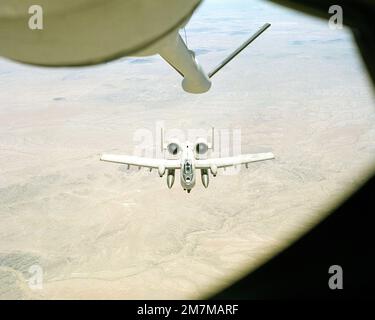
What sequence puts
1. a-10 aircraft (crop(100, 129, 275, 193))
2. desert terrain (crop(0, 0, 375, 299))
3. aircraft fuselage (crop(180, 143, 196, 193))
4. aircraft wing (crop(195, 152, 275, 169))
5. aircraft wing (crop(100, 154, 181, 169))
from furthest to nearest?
desert terrain (crop(0, 0, 375, 299)) < aircraft wing (crop(195, 152, 275, 169)) < aircraft wing (crop(100, 154, 181, 169)) < aircraft fuselage (crop(180, 143, 196, 193)) < a-10 aircraft (crop(100, 129, 275, 193))

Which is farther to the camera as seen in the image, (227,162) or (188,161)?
(227,162)

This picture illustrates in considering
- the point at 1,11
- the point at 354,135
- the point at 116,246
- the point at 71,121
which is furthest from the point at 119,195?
the point at 1,11

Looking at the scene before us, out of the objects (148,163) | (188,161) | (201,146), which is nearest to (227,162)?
(201,146)

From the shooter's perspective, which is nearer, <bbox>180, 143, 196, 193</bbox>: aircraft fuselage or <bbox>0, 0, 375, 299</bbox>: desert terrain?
<bbox>180, 143, 196, 193</bbox>: aircraft fuselage

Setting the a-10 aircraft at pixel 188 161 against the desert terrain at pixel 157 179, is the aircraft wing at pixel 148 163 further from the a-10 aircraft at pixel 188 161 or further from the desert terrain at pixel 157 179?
the desert terrain at pixel 157 179

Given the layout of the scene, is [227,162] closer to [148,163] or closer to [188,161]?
[188,161]

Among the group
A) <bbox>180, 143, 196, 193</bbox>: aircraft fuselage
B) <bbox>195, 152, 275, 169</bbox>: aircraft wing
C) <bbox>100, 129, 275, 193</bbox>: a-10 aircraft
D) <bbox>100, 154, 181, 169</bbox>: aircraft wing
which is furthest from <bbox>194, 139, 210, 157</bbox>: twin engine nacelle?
<bbox>100, 154, 181, 169</bbox>: aircraft wing

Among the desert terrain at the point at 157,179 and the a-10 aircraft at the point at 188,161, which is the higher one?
the a-10 aircraft at the point at 188,161

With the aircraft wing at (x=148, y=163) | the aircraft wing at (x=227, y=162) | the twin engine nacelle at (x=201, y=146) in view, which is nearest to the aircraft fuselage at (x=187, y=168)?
the twin engine nacelle at (x=201, y=146)

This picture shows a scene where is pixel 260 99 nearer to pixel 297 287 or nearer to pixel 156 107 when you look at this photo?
pixel 156 107

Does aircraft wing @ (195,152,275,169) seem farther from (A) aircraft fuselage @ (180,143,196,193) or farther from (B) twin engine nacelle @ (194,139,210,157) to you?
(B) twin engine nacelle @ (194,139,210,157)

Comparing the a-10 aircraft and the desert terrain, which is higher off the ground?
the a-10 aircraft
